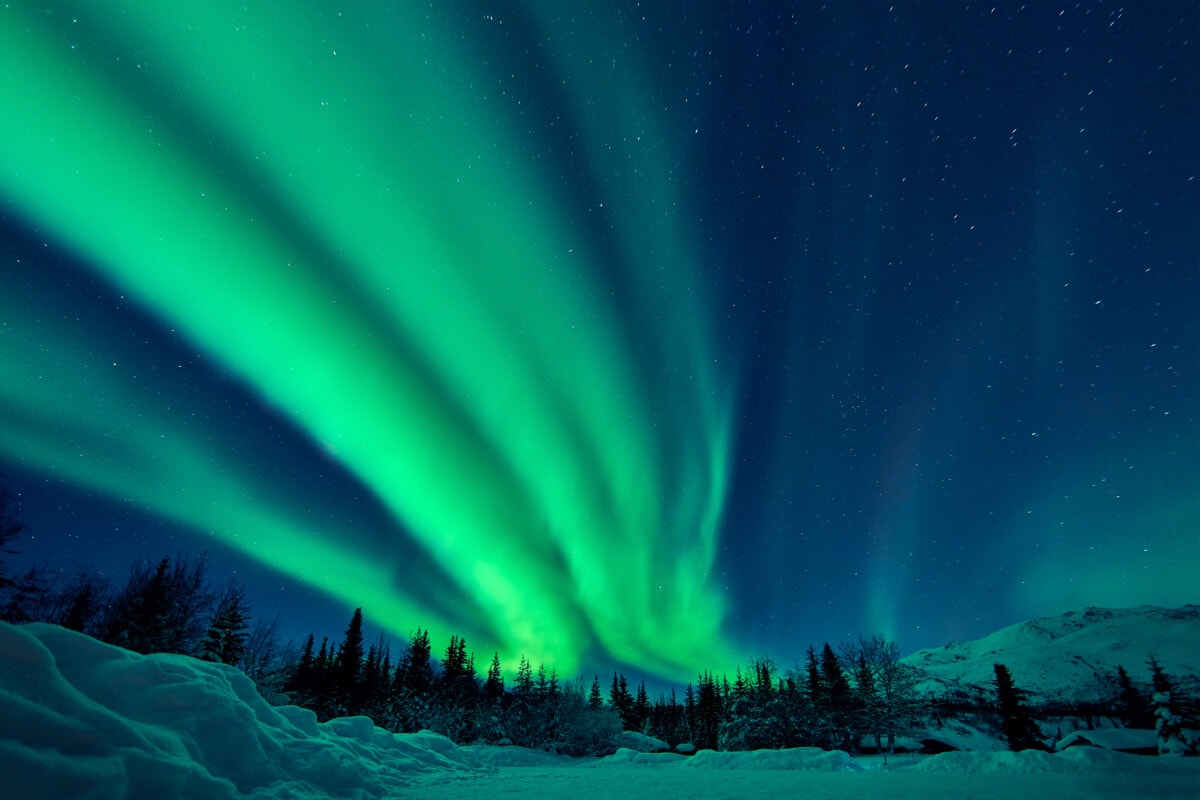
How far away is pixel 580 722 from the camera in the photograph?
57.6 m

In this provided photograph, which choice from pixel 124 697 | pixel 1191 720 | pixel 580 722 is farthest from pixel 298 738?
pixel 1191 720

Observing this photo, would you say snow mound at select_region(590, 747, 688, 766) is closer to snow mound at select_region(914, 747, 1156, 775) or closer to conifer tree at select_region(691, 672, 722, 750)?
snow mound at select_region(914, 747, 1156, 775)

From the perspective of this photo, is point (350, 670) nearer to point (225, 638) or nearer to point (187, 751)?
point (225, 638)

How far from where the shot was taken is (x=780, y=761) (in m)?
28.4

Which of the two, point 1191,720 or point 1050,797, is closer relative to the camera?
point 1050,797

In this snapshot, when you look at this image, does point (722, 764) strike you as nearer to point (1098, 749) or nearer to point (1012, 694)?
point (1098, 749)

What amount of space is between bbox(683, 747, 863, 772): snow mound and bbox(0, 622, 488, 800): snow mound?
2163cm

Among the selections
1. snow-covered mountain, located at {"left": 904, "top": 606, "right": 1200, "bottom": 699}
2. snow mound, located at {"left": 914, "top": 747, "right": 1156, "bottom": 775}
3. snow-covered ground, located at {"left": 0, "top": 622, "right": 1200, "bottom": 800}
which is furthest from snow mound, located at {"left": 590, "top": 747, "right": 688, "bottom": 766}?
snow-covered mountain, located at {"left": 904, "top": 606, "right": 1200, "bottom": 699}

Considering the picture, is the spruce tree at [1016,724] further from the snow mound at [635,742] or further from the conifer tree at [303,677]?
the conifer tree at [303,677]

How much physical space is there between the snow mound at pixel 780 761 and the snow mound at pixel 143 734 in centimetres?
2163

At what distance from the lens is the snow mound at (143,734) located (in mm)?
6332

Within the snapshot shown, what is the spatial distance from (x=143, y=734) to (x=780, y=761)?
104 ft

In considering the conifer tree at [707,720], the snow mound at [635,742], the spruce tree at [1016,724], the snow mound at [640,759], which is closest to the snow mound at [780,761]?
the snow mound at [640,759]

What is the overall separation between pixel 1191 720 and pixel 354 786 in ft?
195
